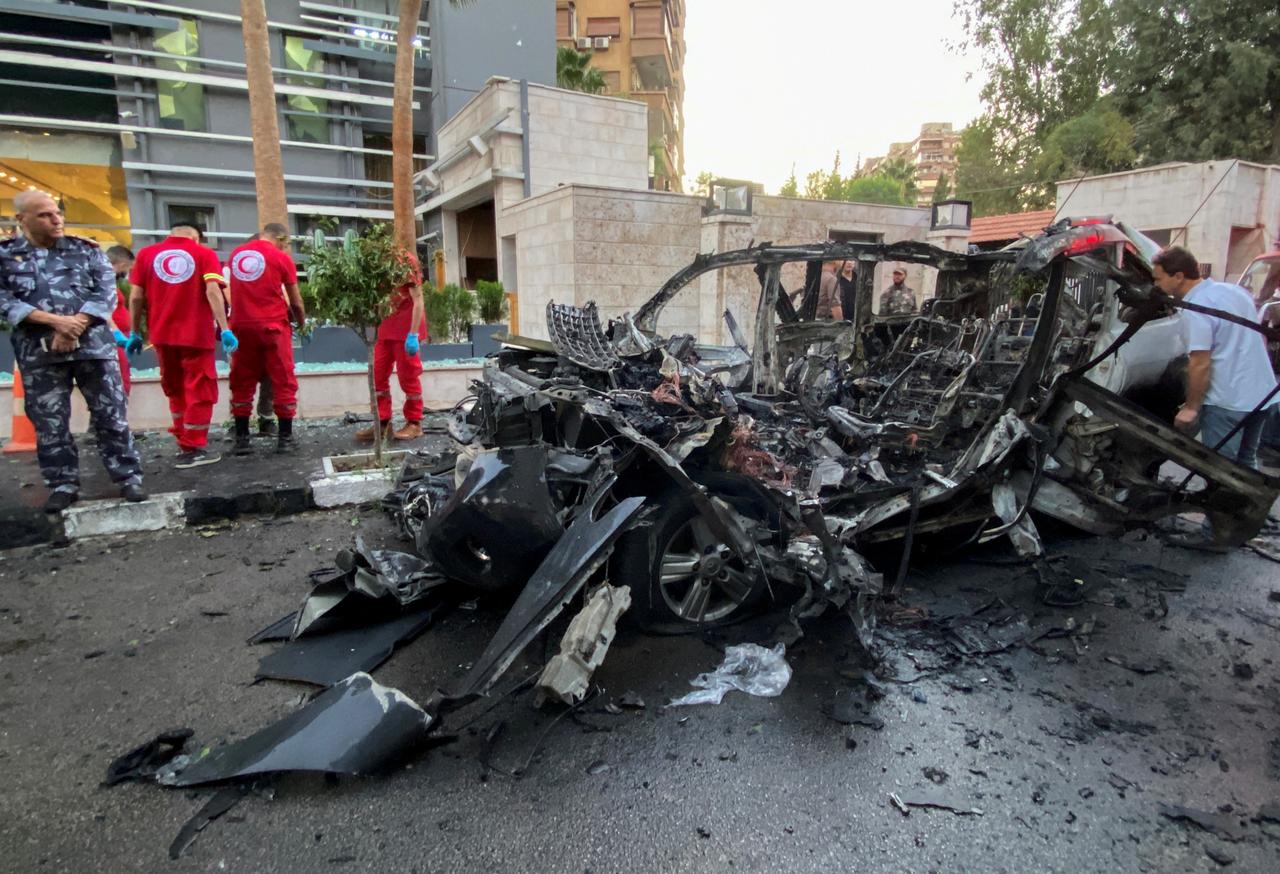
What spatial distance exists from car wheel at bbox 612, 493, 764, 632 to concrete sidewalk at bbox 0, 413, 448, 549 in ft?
10.9

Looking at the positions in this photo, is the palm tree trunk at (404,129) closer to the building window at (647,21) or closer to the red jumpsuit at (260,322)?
the red jumpsuit at (260,322)

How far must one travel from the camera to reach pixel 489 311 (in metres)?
11.1

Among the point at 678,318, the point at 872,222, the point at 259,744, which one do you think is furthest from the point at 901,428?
the point at 872,222

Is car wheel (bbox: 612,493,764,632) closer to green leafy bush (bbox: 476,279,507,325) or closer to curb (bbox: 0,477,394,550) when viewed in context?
curb (bbox: 0,477,394,550)

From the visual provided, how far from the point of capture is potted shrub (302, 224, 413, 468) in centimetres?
537

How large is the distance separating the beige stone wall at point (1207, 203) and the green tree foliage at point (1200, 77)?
5.69m

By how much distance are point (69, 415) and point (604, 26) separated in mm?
50090

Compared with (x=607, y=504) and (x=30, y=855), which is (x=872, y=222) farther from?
(x=30, y=855)

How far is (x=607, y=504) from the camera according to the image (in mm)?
3102

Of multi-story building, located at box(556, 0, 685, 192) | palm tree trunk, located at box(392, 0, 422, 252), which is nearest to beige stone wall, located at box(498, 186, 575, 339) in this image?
palm tree trunk, located at box(392, 0, 422, 252)

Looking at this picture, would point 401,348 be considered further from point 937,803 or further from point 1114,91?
point 1114,91

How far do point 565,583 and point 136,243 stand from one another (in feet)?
72.8

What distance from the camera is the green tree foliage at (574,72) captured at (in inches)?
1186

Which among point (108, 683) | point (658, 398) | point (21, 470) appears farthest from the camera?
point (21, 470)
